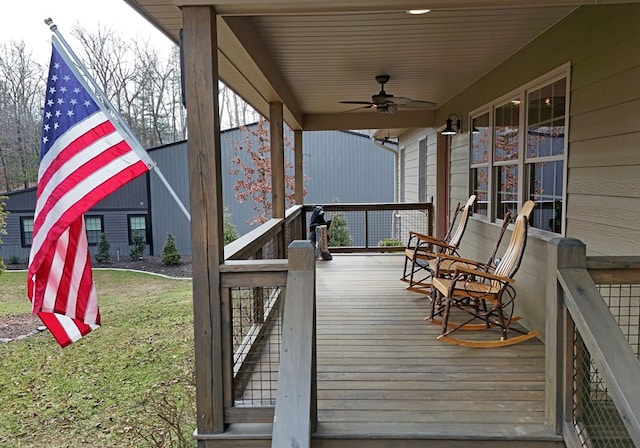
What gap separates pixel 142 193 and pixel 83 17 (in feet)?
27.3

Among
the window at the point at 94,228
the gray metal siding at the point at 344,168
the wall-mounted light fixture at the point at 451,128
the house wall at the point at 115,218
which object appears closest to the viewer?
the wall-mounted light fixture at the point at 451,128

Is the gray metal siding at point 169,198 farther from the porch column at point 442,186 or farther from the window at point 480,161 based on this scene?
the window at point 480,161

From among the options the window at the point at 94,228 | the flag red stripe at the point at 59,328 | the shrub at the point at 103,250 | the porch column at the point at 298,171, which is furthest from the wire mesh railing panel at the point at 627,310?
the window at the point at 94,228

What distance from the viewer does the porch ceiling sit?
2.39 meters

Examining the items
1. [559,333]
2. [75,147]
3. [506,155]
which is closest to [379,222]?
[506,155]

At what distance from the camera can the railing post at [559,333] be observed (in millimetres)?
2260

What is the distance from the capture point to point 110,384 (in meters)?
7.01

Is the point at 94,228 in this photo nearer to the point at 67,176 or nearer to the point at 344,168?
the point at 344,168

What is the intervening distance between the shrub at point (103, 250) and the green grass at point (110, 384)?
4216 mm

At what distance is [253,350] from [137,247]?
13.6 metres

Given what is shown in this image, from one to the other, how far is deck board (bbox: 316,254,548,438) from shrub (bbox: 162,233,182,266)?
37.1 ft

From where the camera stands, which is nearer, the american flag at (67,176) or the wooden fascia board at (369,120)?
the american flag at (67,176)

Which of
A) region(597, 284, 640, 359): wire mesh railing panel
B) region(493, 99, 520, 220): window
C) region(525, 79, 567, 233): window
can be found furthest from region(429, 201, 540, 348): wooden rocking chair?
region(493, 99, 520, 220): window

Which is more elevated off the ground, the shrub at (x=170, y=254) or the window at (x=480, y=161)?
the window at (x=480, y=161)
